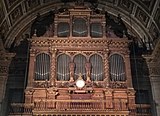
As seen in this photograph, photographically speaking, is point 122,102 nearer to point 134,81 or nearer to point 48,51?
point 134,81

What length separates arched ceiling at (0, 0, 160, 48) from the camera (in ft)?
67.1

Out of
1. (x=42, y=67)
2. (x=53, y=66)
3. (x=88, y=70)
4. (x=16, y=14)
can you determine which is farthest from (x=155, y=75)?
(x=16, y=14)

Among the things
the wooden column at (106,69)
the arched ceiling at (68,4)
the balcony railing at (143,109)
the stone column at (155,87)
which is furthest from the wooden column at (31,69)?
the stone column at (155,87)

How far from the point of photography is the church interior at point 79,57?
1778cm

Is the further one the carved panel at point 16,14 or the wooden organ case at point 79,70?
the carved panel at point 16,14

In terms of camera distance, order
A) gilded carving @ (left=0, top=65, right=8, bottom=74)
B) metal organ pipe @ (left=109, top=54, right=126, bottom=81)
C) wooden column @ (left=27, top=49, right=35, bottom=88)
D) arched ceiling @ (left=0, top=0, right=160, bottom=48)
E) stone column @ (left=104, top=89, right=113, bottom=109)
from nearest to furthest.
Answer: stone column @ (left=104, top=89, right=113, bottom=109), wooden column @ (left=27, top=49, right=35, bottom=88), metal organ pipe @ (left=109, top=54, right=126, bottom=81), gilded carving @ (left=0, top=65, right=8, bottom=74), arched ceiling @ (left=0, top=0, right=160, bottom=48)

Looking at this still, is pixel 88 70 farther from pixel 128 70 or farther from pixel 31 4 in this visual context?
pixel 31 4

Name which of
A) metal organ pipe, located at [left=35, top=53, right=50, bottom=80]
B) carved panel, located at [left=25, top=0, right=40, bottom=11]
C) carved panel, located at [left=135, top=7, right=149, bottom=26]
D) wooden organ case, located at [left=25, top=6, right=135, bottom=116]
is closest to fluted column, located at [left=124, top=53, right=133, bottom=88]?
wooden organ case, located at [left=25, top=6, right=135, bottom=116]

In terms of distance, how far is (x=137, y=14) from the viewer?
72.0ft

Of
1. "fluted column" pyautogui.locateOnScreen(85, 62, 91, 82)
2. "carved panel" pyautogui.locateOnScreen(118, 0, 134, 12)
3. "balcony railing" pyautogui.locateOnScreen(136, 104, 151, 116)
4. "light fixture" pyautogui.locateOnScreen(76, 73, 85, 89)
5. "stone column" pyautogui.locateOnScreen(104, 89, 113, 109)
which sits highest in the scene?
"carved panel" pyautogui.locateOnScreen(118, 0, 134, 12)

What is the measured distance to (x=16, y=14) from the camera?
70.8 feet

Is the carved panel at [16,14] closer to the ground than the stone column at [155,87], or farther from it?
farther from it

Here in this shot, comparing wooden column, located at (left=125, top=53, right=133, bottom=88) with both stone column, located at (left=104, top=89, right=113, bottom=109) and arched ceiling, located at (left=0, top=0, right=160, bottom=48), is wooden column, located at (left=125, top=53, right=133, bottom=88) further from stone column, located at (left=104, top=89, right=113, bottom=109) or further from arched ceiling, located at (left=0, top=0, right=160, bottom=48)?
arched ceiling, located at (left=0, top=0, right=160, bottom=48)

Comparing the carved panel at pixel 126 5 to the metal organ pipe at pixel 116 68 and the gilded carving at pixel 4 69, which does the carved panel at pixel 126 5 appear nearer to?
the metal organ pipe at pixel 116 68
